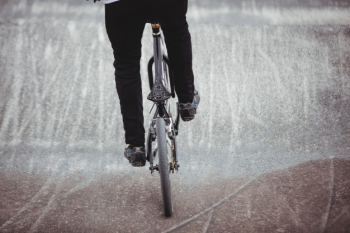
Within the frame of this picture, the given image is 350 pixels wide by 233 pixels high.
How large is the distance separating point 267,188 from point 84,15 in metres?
3.86

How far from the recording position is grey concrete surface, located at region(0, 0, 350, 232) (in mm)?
2463

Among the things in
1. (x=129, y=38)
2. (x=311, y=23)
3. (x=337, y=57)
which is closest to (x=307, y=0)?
(x=311, y=23)

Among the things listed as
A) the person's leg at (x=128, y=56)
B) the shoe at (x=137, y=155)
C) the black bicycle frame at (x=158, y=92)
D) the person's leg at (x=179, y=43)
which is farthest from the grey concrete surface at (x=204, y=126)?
the person's leg at (x=179, y=43)

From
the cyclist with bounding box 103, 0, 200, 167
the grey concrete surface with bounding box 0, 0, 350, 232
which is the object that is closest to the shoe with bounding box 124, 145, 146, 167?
the cyclist with bounding box 103, 0, 200, 167

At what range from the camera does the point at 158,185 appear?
9.41 ft

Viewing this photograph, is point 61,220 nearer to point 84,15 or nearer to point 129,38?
point 129,38

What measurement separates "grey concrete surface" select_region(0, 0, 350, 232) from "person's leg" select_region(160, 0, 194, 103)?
785 mm

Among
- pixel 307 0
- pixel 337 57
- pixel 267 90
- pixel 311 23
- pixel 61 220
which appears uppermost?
pixel 307 0

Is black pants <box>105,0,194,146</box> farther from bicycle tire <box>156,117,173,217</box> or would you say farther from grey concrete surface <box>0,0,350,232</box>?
grey concrete surface <box>0,0,350,232</box>

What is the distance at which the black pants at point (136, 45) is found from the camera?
2.08 meters

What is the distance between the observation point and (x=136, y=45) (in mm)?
2209

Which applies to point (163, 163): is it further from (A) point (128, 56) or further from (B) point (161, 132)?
(A) point (128, 56)

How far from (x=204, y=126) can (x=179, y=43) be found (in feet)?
4.71

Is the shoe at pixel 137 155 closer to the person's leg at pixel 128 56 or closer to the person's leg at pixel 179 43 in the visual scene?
the person's leg at pixel 128 56
